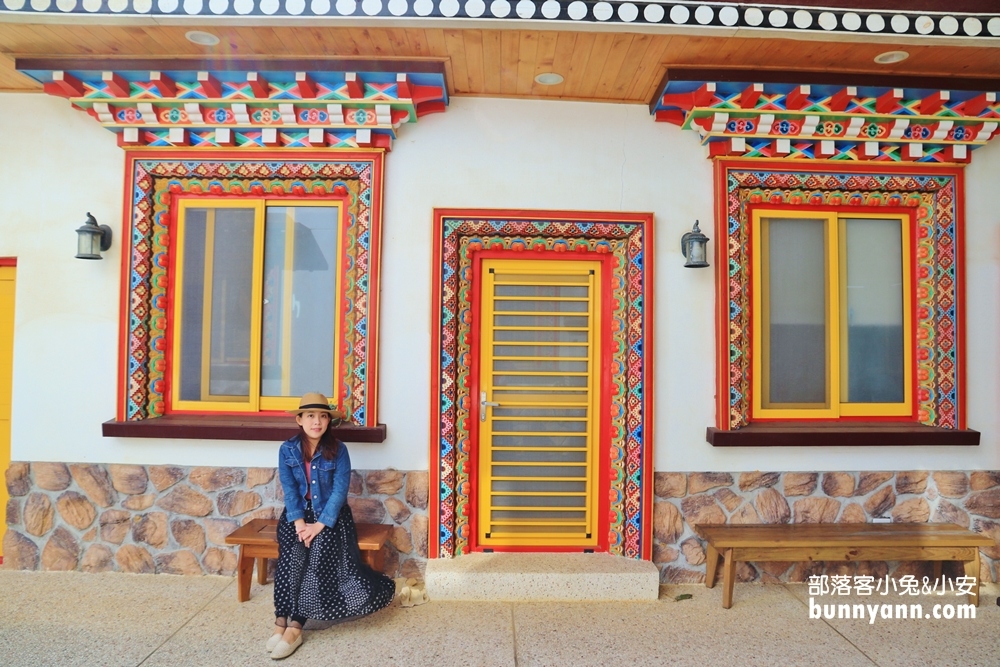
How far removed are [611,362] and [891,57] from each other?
2.55 m

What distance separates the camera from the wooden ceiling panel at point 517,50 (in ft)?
10.9

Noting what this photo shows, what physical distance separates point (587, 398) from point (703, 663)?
5.62ft

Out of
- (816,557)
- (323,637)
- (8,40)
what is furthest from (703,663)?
(8,40)

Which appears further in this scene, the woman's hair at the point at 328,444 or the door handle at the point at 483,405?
the door handle at the point at 483,405

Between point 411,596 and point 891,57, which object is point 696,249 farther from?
point 411,596

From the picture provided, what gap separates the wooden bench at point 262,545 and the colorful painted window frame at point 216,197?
71 centimetres

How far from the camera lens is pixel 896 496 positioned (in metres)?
4.00

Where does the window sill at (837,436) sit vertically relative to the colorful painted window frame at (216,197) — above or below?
below

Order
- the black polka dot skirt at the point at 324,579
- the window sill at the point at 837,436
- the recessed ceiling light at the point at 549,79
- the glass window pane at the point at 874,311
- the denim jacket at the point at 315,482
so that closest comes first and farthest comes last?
1. the black polka dot skirt at the point at 324,579
2. the denim jacket at the point at 315,482
3. the recessed ceiling light at the point at 549,79
4. the window sill at the point at 837,436
5. the glass window pane at the point at 874,311

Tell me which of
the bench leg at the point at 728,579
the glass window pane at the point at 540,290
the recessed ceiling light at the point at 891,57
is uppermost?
the recessed ceiling light at the point at 891,57

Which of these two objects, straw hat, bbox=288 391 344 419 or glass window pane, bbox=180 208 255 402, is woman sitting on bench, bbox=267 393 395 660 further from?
glass window pane, bbox=180 208 255 402

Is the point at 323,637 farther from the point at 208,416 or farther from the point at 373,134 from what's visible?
the point at 373,134

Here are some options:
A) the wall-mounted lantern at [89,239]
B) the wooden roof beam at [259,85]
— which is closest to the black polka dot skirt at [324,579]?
the wall-mounted lantern at [89,239]

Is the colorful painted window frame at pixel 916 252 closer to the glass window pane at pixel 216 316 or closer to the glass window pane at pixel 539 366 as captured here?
the glass window pane at pixel 539 366
